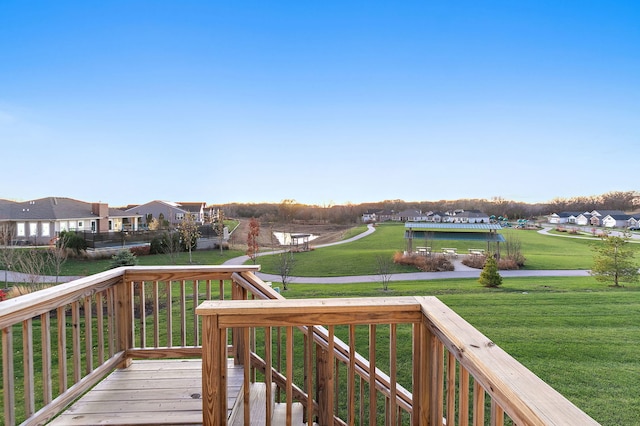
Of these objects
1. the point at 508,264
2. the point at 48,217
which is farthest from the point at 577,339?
the point at 48,217

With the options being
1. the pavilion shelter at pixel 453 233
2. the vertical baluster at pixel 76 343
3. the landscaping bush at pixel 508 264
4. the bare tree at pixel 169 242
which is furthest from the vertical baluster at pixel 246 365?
the bare tree at pixel 169 242

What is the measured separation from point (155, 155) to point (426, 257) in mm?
15008

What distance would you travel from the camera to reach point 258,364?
2564 millimetres

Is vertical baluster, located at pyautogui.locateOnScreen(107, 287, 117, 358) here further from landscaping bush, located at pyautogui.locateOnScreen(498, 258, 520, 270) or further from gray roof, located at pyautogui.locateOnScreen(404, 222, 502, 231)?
gray roof, located at pyautogui.locateOnScreen(404, 222, 502, 231)

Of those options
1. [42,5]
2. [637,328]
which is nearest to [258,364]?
[637,328]

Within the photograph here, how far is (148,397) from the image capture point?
7.37 ft

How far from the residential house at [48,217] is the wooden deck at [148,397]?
20.4m

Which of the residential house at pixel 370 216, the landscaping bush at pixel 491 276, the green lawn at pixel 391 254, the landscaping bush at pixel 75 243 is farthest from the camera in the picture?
the residential house at pixel 370 216

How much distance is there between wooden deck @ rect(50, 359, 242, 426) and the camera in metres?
1.95

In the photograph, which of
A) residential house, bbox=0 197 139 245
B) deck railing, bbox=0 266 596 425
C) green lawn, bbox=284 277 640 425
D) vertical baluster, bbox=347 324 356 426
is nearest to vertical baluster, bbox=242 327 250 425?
deck railing, bbox=0 266 596 425

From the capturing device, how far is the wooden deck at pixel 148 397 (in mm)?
1954

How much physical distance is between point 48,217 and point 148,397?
25178 mm

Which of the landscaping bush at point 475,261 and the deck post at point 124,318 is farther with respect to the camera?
the landscaping bush at point 475,261

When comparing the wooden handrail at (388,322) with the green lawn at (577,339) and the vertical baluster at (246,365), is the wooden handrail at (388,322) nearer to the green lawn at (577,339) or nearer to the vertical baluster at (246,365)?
the vertical baluster at (246,365)
